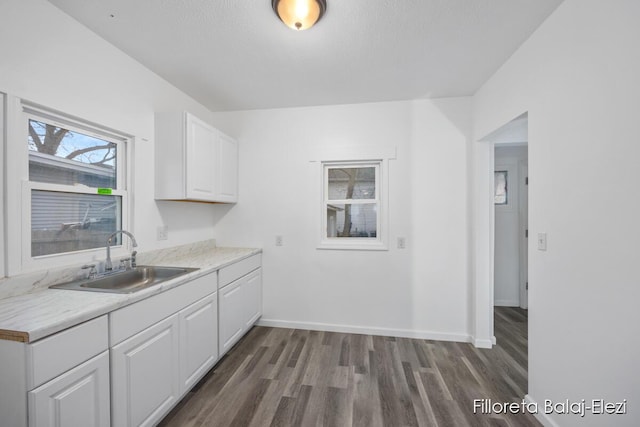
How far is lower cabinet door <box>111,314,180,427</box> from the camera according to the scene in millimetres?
1266

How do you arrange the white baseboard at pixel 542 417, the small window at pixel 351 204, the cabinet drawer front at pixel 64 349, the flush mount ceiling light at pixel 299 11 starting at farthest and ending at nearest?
the small window at pixel 351 204, the white baseboard at pixel 542 417, the flush mount ceiling light at pixel 299 11, the cabinet drawer front at pixel 64 349

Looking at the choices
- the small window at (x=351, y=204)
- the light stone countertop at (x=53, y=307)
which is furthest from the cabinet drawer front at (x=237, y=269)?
the small window at (x=351, y=204)

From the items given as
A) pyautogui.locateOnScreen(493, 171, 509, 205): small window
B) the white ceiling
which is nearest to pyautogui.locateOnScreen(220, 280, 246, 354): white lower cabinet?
the white ceiling

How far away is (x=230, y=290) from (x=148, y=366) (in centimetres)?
89

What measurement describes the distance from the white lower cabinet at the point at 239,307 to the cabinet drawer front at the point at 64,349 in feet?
3.26

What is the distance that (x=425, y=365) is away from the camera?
2.20 meters

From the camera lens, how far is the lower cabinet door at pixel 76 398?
3.14ft

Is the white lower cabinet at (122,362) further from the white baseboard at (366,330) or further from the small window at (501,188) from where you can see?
the small window at (501,188)

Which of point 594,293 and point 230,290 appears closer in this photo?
point 594,293

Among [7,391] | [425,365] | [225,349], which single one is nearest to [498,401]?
A: [425,365]

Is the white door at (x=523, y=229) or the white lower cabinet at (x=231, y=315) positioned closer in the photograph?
the white lower cabinet at (x=231, y=315)

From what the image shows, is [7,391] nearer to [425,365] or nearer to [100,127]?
[100,127]

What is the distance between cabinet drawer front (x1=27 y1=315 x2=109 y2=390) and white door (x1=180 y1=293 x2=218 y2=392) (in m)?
0.54

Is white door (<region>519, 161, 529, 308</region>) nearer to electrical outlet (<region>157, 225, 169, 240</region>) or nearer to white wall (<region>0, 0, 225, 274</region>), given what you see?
white wall (<region>0, 0, 225, 274</region>)
